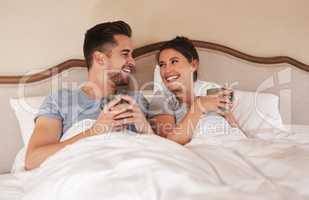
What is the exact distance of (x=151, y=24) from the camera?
206 cm

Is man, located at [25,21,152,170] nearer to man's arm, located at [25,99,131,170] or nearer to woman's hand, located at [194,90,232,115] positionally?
man's arm, located at [25,99,131,170]

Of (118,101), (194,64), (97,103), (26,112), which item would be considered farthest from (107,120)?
(194,64)

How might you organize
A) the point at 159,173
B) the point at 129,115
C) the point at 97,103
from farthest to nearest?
the point at 97,103 → the point at 129,115 → the point at 159,173

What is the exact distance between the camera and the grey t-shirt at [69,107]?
1441 millimetres

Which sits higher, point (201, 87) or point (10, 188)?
point (201, 87)


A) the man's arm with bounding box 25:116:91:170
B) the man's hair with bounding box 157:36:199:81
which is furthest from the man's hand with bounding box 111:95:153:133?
the man's hair with bounding box 157:36:199:81

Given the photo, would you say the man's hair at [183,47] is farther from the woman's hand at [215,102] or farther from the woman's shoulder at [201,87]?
the woman's hand at [215,102]

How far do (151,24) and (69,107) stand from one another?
2.72 ft

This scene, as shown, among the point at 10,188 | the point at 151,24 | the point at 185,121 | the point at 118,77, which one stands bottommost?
the point at 10,188

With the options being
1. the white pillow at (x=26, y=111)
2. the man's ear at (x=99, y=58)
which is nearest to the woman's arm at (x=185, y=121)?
the man's ear at (x=99, y=58)

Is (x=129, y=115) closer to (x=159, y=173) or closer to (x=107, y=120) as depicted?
(x=107, y=120)

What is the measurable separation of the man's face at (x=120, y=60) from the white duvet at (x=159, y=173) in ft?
1.74

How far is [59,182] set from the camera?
944 millimetres

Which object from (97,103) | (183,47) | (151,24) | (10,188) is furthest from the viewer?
(151,24)
